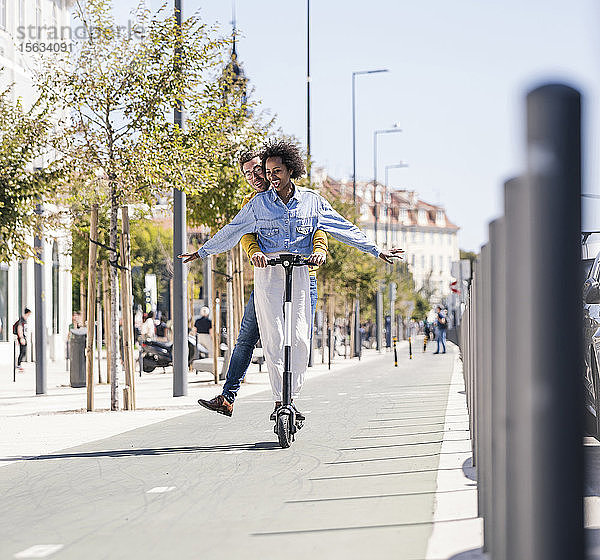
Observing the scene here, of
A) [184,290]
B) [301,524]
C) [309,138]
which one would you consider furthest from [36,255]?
[309,138]

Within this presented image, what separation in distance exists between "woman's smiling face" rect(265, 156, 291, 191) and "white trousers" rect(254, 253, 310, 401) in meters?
0.56

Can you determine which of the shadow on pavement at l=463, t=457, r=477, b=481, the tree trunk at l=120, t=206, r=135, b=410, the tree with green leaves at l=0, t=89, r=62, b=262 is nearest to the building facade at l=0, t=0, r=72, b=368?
the tree with green leaves at l=0, t=89, r=62, b=262

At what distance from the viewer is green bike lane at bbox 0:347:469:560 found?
5.00m

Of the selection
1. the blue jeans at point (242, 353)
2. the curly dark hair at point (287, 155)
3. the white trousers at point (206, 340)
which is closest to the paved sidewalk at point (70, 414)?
the blue jeans at point (242, 353)

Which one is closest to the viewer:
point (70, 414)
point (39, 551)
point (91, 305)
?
point (39, 551)

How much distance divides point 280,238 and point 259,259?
298 millimetres

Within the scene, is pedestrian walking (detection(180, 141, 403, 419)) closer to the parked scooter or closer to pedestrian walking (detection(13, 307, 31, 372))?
the parked scooter

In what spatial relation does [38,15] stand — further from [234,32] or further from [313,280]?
[313,280]

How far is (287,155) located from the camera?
30.1 ft

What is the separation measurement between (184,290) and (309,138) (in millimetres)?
20956

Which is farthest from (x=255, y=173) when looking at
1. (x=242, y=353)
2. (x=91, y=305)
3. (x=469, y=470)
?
(x=91, y=305)

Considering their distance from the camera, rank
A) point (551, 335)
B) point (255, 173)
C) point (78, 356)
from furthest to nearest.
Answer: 1. point (78, 356)
2. point (255, 173)
3. point (551, 335)

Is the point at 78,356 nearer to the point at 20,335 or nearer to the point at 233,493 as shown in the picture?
the point at 20,335

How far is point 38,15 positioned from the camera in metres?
43.6
